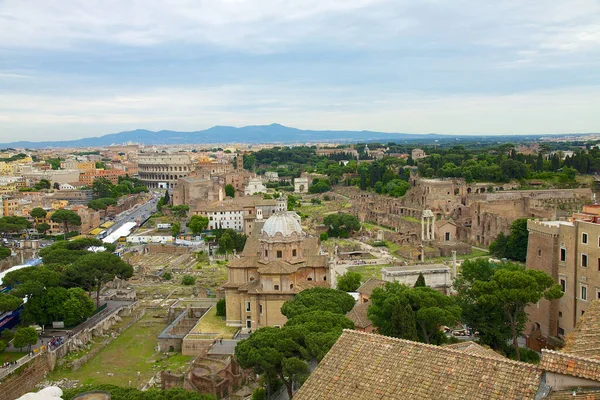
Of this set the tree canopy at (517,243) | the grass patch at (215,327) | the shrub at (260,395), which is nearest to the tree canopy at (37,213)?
the grass patch at (215,327)

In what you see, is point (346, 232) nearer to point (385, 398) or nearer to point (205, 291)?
point (205, 291)

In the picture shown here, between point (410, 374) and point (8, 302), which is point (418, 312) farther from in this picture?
point (8, 302)

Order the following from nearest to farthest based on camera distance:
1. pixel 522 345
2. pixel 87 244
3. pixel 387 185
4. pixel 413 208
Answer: pixel 522 345
pixel 87 244
pixel 413 208
pixel 387 185

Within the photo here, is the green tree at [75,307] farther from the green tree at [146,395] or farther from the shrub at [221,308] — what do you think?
the green tree at [146,395]

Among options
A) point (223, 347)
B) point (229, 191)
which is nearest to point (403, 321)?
point (223, 347)

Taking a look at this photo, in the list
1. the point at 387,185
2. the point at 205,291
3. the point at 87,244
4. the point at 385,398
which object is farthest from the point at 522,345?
the point at 387,185

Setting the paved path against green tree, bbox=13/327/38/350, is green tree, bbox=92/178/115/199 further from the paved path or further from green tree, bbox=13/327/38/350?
the paved path
